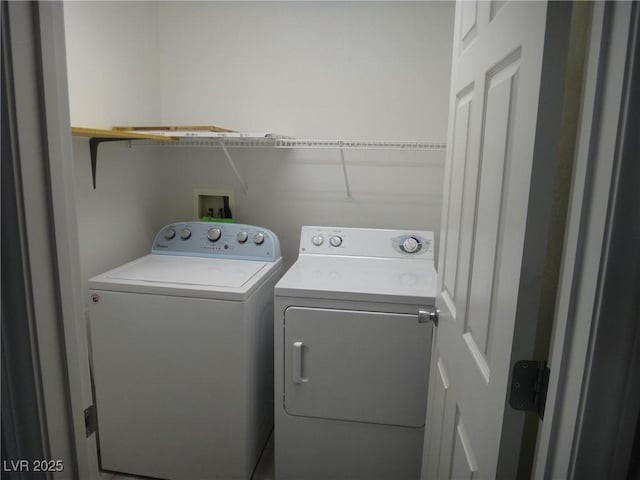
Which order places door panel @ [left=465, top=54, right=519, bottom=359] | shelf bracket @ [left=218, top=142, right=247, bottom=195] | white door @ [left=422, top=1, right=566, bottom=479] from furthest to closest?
shelf bracket @ [left=218, top=142, right=247, bottom=195], door panel @ [left=465, top=54, right=519, bottom=359], white door @ [left=422, top=1, right=566, bottom=479]

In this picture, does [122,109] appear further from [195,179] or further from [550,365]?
[550,365]

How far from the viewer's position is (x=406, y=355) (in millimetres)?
1614

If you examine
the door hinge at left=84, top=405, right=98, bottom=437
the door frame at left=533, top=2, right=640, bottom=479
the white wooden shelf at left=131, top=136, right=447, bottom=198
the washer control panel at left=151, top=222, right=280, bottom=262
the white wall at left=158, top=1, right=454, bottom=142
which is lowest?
the door hinge at left=84, top=405, right=98, bottom=437

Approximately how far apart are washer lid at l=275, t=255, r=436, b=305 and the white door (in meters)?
0.41

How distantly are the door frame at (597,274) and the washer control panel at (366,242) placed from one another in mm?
1487

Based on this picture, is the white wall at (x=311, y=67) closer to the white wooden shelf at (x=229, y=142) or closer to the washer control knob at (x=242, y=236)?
the white wooden shelf at (x=229, y=142)

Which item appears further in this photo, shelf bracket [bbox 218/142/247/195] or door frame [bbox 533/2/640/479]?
shelf bracket [bbox 218/142/247/195]

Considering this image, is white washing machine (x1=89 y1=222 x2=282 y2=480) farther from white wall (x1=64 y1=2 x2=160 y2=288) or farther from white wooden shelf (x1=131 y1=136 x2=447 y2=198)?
white wooden shelf (x1=131 y1=136 x2=447 y2=198)

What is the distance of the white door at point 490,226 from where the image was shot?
2.02 feet

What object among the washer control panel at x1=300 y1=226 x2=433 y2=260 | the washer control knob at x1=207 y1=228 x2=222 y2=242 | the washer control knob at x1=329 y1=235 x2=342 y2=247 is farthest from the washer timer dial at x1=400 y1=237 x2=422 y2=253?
the washer control knob at x1=207 y1=228 x2=222 y2=242

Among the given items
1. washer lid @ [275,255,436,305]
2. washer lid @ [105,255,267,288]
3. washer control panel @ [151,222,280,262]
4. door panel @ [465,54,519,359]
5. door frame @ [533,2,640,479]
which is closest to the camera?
door frame @ [533,2,640,479]

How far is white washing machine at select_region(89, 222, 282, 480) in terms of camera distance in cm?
165

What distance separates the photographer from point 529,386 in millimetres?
654

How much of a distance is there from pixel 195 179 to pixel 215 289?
107 centimetres
